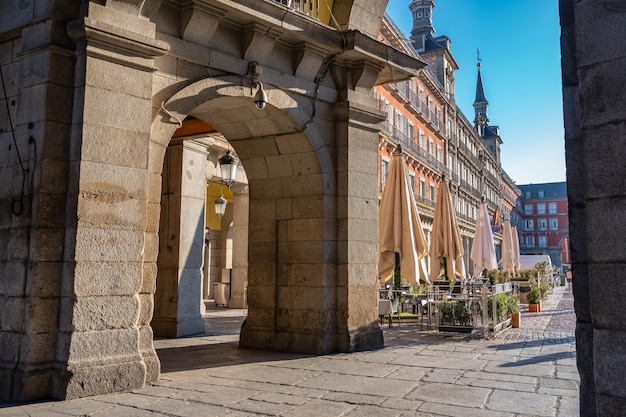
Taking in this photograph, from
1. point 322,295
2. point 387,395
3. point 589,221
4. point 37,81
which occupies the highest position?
point 37,81

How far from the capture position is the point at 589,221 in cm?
265

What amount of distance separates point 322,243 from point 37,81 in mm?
3998

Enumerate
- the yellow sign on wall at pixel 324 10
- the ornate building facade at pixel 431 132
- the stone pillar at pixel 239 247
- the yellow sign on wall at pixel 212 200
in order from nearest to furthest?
1. the yellow sign on wall at pixel 324 10
2. the stone pillar at pixel 239 247
3. the yellow sign on wall at pixel 212 200
4. the ornate building facade at pixel 431 132

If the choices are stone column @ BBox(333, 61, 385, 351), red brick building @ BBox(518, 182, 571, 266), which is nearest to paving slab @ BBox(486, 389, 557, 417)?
stone column @ BBox(333, 61, 385, 351)

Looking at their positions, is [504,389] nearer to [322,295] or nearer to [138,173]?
[322,295]

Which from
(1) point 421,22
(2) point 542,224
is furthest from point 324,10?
(2) point 542,224

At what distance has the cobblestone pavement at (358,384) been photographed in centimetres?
448

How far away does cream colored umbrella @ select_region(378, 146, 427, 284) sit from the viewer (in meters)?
9.34

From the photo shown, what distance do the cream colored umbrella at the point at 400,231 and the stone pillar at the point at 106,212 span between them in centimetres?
490

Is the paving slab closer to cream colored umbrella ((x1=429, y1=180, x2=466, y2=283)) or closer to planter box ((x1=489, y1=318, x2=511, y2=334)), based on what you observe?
planter box ((x1=489, y1=318, x2=511, y2=334))

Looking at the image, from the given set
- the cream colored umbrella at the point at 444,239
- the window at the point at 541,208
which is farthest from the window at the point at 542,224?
the cream colored umbrella at the point at 444,239

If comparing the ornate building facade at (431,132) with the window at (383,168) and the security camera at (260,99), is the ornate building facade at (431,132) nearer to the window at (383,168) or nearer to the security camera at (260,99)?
the window at (383,168)

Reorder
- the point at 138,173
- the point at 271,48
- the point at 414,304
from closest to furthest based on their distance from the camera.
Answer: the point at 138,173, the point at 271,48, the point at 414,304

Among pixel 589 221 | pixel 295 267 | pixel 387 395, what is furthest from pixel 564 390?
pixel 295 267
